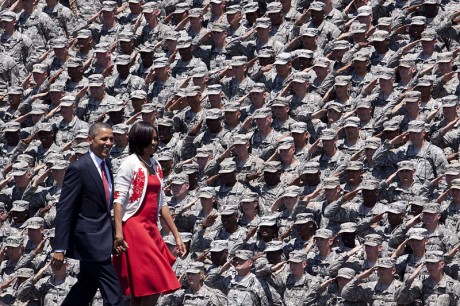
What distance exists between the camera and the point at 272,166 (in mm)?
16547

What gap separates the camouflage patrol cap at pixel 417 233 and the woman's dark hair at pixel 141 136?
487 centimetres

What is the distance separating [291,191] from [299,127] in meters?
1.01

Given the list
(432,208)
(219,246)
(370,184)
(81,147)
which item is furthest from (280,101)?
(432,208)

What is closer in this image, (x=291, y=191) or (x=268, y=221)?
(x=268, y=221)

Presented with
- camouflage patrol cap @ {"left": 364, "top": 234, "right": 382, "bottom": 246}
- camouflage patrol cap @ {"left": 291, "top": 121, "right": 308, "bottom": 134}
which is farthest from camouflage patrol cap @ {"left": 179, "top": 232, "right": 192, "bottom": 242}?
camouflage patrol cap @ {"left": 364, "top": 234, "right": 382, "bottom": 246}

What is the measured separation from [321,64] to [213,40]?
6.75 feet

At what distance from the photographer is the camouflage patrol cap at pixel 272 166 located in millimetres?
16531

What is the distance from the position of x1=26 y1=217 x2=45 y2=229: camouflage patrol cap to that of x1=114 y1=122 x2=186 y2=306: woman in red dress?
643 centimetres

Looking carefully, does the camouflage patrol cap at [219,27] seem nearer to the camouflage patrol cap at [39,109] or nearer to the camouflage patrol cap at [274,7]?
the camouflage patrol cap at [274,7]

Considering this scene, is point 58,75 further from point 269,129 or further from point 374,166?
point 374,166

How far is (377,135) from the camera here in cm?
1672

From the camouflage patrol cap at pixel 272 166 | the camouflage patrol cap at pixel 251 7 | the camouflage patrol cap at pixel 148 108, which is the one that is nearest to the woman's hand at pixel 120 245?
the camouflage patrol cap at pixel 272 166

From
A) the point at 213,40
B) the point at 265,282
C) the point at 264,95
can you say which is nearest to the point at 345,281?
the point at 265,282

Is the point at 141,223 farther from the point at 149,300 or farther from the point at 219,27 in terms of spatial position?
the point at 219,27
